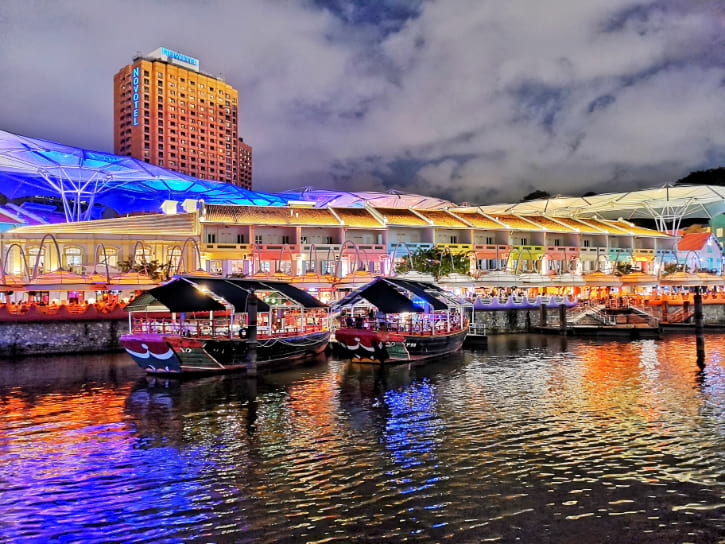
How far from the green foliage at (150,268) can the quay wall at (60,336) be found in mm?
6329

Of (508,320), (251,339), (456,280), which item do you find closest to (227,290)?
(251,339)

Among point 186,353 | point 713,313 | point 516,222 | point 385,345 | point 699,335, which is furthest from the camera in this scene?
point 516,222

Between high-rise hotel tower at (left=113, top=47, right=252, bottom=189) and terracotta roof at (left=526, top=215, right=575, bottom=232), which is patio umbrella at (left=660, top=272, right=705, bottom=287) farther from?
high-rise hotel tower at (left=113, top=47, right=252, bottom=189)

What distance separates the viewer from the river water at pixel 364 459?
11656 millimetres

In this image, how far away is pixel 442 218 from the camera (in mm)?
70938

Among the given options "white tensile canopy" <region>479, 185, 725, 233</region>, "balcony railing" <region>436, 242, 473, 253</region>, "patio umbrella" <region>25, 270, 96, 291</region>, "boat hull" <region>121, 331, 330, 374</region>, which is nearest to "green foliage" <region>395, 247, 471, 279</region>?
"balcony railing" <region>436, 242, 473, 253</region>

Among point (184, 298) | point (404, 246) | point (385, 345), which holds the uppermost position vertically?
point (404, 246)

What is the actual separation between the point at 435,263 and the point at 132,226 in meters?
30.1

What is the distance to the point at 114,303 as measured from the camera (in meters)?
42.3

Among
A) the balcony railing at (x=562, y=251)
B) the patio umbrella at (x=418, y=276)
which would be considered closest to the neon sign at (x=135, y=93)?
the balcony railing at (x=562, y=251)

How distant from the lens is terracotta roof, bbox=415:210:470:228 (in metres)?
68.4

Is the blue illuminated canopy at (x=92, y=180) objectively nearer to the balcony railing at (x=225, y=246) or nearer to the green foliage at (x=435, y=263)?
the balcony railing at (x=225, y=246)

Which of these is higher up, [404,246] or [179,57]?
[179,57]

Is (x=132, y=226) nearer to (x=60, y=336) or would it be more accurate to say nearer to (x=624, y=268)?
(x=60, y=336)
